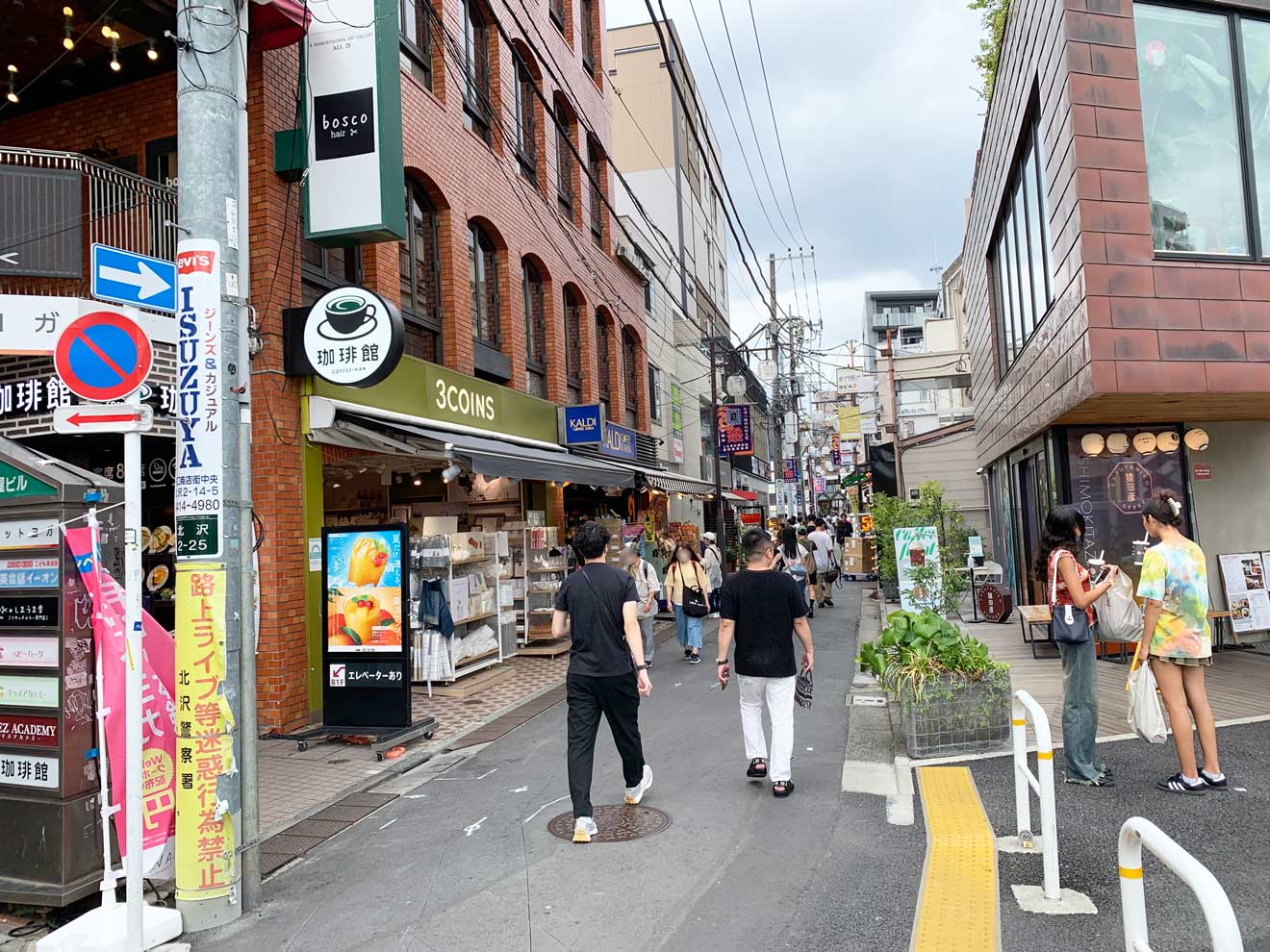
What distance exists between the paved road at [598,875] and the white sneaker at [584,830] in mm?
79

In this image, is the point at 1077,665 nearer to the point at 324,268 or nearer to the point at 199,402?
the point at 199,402

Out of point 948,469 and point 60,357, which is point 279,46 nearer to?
point 60,357

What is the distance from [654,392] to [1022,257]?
13.7m

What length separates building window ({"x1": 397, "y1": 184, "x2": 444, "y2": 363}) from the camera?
12320mm

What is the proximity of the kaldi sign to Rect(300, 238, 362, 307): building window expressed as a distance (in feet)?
18.7

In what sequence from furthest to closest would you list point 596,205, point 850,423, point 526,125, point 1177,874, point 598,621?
point 850,423, point 596,205, point 526,125, point 598,621, point 1177,874

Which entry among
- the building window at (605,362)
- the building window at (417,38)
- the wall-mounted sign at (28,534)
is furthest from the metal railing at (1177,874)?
the building window at (605,362)

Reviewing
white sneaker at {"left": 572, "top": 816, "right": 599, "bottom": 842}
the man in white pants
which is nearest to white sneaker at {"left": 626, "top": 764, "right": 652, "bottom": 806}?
white sneaker at {"left": 572, "top": 816, "right": 599, "bottom": 842}

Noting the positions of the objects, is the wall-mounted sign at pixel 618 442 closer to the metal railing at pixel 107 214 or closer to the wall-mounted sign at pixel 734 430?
the wall-mounted sign at pixel 734 430

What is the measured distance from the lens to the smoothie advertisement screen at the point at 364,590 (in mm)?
8477

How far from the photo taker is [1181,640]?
562 centimetres

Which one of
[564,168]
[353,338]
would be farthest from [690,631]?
[564,168]

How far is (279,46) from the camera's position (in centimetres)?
904

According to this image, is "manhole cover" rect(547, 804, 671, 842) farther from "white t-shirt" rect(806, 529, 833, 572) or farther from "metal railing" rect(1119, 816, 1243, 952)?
"white t-shirt" rect(806, 529, 833, 572)
